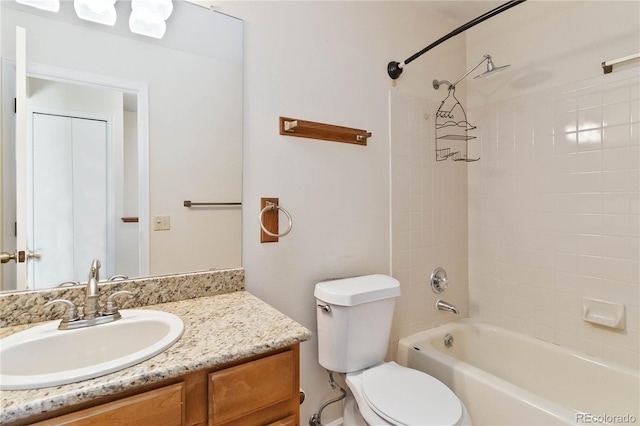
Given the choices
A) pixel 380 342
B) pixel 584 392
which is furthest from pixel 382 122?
pixel 584 392

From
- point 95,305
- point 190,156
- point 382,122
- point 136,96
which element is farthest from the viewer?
point 382,122

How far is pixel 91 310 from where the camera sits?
0.99 m

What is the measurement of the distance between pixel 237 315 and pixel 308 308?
572mm

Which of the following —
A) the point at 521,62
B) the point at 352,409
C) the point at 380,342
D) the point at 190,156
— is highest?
the point at 521,62

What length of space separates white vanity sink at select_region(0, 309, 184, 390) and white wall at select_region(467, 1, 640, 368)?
6.61 feet

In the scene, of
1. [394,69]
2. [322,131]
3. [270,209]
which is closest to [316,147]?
[322,131]

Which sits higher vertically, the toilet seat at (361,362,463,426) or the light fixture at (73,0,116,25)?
the light fixture at (73,0,116,25)

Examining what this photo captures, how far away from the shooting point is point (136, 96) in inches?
47.4

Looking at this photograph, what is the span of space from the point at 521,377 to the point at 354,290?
48.6 inches

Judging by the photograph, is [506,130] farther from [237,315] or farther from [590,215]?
[237,315]

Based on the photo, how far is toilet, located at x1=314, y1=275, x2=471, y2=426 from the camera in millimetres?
1234

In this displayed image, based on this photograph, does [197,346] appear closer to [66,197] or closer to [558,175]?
[66,197]

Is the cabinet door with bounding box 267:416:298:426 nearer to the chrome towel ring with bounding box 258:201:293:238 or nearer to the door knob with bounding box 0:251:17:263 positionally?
the chrome towel ring with bounding box 258:201:293:238

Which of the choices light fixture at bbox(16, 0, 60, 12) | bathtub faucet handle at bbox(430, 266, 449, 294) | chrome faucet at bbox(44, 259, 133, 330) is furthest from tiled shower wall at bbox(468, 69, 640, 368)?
light fixture at bbox(16, 0, 60, 12)
